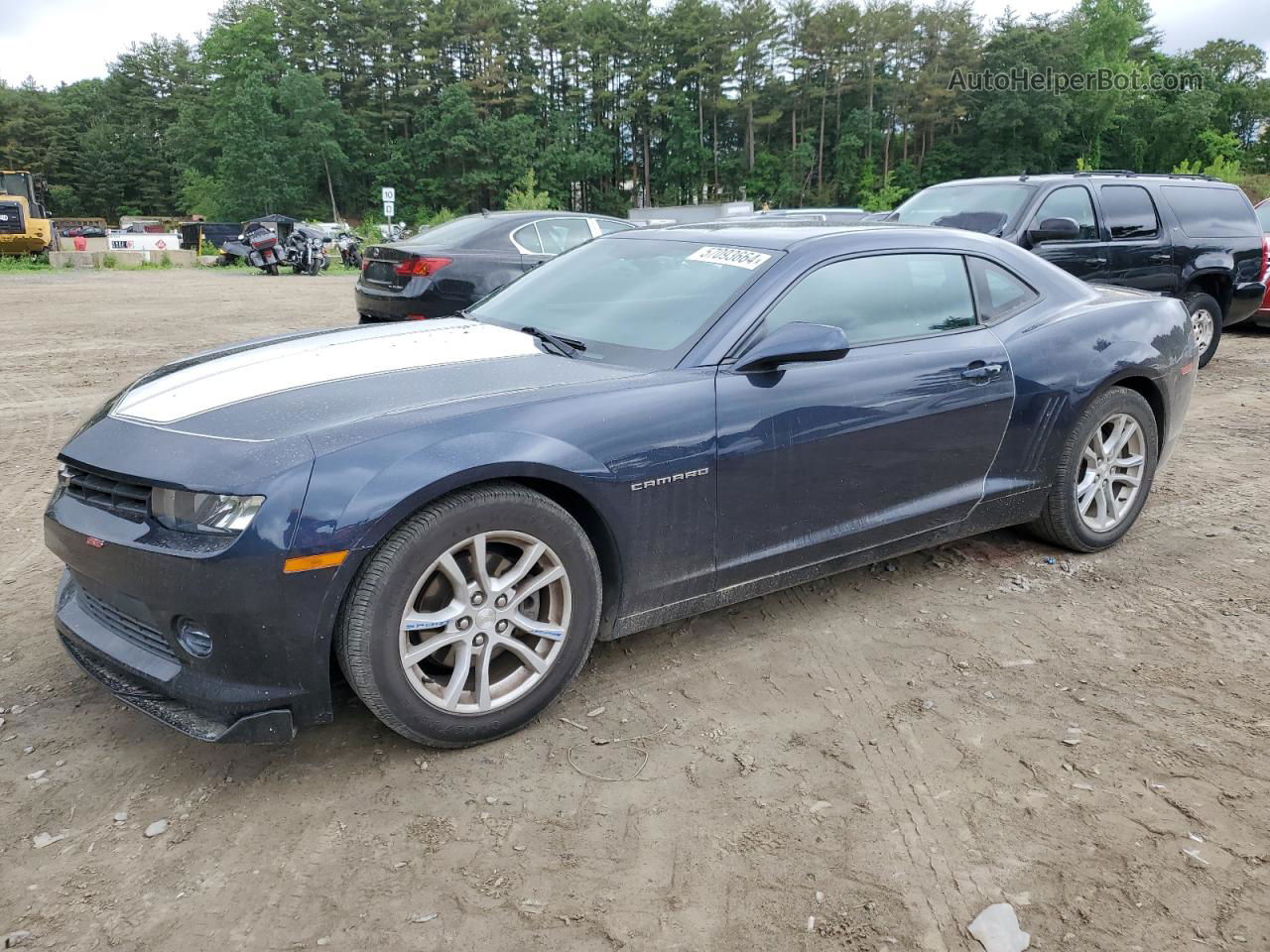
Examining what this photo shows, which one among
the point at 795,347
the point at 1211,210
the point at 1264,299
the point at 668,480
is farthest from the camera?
the point at 1264,299

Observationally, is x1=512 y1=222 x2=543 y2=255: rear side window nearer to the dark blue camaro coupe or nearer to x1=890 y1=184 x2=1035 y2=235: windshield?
x1=890 y1=184 x2=1035 y2=235: windshield

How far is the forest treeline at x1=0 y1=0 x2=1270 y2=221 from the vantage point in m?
72.2

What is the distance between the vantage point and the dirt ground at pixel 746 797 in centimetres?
216

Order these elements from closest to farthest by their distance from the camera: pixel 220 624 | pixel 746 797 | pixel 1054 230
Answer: pixel 220 624 → pixel 746 797 → pixel 1054 230

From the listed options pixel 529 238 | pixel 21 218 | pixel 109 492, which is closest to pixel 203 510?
pixel 109 492

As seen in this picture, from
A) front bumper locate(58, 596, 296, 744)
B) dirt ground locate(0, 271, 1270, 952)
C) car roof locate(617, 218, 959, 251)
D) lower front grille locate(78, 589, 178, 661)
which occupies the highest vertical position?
car roof locate(617, 218, 959, 251)

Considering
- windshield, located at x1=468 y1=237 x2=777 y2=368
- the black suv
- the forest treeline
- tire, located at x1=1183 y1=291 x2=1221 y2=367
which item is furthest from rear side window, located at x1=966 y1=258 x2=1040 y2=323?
the forest treeline

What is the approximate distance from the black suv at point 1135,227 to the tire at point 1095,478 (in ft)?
12.7

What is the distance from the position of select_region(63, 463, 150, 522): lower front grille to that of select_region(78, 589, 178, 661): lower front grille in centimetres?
28

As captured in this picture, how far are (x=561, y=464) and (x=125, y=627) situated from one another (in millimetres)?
1288

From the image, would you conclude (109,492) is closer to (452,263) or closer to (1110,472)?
(1110,472)

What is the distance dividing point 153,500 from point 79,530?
1.01 ft

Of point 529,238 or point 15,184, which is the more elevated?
point 15,184

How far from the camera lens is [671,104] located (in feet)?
249
